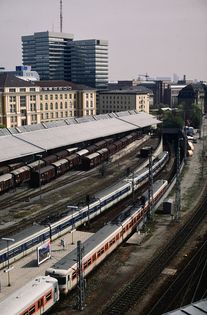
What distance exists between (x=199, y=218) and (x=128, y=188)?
36.6 feet

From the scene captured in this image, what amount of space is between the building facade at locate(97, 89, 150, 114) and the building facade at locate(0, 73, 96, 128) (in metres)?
13.9

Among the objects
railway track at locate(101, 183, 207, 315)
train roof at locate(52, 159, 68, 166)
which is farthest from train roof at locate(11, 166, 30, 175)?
railway track at locate(101, 183, 207, 315)

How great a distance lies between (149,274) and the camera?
3406cm

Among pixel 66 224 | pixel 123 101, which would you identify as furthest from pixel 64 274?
pixel 123 101

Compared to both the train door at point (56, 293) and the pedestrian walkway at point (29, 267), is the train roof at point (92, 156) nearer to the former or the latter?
the pedestrian walkway at point (29, 267)

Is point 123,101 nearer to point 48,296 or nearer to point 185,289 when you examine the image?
point 185,289

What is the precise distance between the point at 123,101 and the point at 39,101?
47537mm

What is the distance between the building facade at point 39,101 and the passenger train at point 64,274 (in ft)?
251

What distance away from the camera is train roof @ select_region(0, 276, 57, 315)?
82.5 feet

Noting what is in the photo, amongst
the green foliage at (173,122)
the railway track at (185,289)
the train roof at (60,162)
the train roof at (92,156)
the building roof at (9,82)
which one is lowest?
the railway track at (185,289)

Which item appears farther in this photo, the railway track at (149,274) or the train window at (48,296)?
the railway track at (149,274)

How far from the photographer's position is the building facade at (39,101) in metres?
112

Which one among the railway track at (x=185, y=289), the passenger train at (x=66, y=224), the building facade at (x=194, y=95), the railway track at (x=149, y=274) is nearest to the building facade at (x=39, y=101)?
the building facade at (x=194, y=95)

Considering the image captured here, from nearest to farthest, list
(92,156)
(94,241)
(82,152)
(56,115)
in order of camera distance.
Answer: (94,241) < (92,156) < (82,152) < (56,115)
